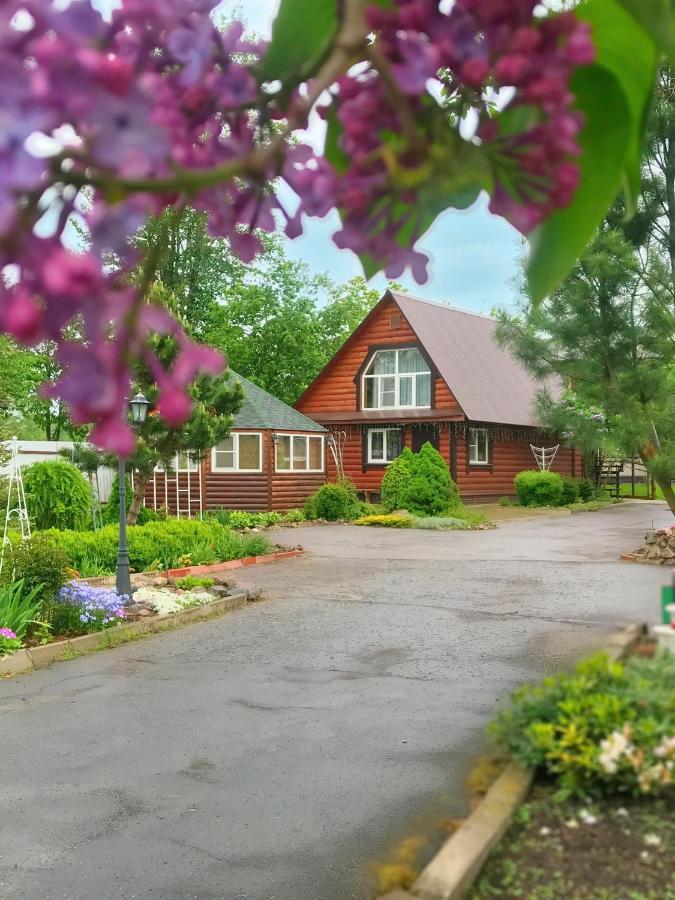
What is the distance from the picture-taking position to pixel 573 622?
974cm

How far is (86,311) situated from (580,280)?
256cm

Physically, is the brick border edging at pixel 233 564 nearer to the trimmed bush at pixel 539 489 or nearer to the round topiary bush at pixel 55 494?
the round topiary bush at pixel 55 494

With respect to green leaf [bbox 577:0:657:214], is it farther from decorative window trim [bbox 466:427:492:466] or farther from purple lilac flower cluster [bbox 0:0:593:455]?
decorative window trim [bbox 466:427:492:466]

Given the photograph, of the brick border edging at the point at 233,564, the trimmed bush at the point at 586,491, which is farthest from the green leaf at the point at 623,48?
the trimmed bush at the point at 586,491

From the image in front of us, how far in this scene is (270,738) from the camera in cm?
610

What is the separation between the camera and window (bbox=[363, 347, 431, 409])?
1121 inches

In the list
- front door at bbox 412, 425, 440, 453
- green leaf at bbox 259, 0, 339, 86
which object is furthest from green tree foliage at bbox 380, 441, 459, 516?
green leaf at bbox 259, 0, 339, 86

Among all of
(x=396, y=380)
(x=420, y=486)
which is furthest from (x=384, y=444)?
(x=420, y=486)

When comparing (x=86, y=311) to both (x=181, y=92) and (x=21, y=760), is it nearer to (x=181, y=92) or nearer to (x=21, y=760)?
(x=181, y=92)

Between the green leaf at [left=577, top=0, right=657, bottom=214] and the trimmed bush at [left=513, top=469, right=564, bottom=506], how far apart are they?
2842 cm

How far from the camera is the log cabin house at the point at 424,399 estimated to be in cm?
2809

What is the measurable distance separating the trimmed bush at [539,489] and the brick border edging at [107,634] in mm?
18066

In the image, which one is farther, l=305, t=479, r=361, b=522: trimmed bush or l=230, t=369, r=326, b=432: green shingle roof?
l=230, t=369, r=326, b=432: green shingle roof

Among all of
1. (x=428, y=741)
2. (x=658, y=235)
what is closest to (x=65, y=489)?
(x=428, y=741)
